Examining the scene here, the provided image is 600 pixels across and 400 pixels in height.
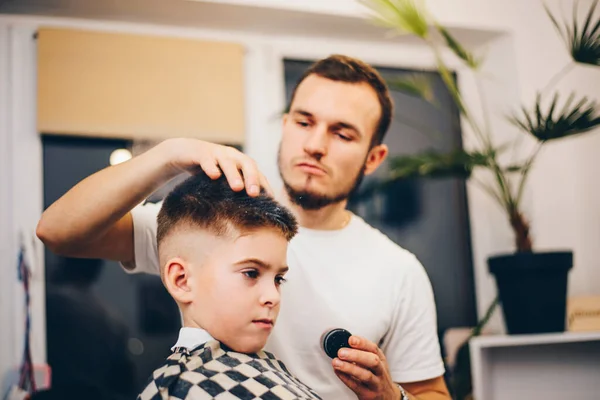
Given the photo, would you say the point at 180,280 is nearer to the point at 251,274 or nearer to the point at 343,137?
the point at 251,274

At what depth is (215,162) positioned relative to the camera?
31.7 inches

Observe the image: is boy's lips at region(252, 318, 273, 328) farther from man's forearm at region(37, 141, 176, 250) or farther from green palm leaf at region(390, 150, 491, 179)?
green palm leaf at region(390, 150, 491, 179)

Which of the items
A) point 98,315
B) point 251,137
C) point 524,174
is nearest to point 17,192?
point 98,315

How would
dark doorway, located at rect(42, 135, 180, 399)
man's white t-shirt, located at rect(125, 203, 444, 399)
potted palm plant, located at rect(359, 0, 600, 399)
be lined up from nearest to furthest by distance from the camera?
man's white t-shirt, located at rect(125, 203, 444, 399)
dark doorway, located at rect(42, 135, 180, 399)
potted palm plant, located at rect(359, 0, 600, 399)

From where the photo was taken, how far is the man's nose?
1057 mm

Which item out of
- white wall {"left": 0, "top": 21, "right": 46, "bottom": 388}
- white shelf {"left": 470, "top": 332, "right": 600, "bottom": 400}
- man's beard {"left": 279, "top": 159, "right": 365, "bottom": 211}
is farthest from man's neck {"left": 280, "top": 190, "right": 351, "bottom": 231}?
white shelf {"left": 470, "top": 332, "right": 600, "bottom": 400}

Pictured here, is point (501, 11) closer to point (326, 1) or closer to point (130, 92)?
point (326, 1)

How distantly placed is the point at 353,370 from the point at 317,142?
1.37 ft

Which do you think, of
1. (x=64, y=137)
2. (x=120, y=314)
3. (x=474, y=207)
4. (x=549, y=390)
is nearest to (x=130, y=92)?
(x=64, y=137)

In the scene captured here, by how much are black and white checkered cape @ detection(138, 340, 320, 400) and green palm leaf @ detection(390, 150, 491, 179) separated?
3.12ft

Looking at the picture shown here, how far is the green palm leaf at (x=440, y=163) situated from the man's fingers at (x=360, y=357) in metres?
0.89

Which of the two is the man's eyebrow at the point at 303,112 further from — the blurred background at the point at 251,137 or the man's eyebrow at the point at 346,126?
the blurred background at the point at 251,137

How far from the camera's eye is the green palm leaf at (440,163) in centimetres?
162

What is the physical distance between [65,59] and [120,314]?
63cm
